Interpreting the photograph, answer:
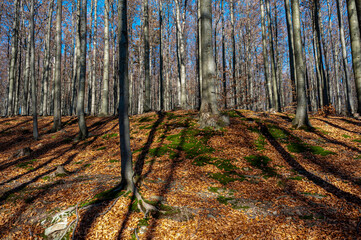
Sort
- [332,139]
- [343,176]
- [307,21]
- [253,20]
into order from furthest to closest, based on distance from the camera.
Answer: [253,20]
[307,21]
[332,139]
[343,176]

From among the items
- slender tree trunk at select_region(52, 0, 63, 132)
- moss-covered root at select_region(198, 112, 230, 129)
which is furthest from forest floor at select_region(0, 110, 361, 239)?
slender tree trunk at select_region(52, 0, 63, 132)

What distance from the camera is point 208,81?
8531 millimetres

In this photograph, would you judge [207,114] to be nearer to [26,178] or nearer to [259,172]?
[259,172]

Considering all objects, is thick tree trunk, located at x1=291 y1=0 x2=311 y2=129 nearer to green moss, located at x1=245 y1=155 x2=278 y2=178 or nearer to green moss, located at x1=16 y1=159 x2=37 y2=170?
green moss, located at x1=245 y1=155 x2=278 y2=178

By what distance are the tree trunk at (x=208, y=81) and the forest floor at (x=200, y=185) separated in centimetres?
62

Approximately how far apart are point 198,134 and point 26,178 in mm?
6450

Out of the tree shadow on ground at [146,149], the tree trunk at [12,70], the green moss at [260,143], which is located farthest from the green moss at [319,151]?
the tree trunk at [12,70]

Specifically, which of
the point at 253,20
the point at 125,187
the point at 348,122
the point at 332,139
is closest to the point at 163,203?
the point at 125,187

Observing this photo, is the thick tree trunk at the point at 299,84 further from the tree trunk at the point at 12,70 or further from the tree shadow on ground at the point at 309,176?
the tree trunk at the point at 12,70

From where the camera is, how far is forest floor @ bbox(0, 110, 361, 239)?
336 cm

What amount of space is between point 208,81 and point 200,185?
17.0ft

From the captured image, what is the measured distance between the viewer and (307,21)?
2305 cm

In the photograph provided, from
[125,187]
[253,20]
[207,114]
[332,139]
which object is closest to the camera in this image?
[125,187]

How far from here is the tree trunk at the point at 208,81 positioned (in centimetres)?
851
